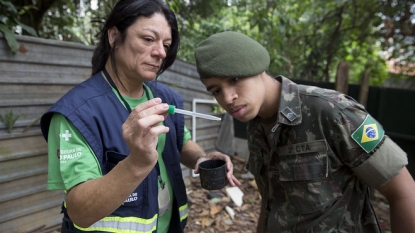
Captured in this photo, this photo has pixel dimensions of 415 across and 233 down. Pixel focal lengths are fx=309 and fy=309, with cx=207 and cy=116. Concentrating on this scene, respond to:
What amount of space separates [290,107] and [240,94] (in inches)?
10.5

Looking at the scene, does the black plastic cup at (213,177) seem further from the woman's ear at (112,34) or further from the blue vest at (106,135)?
the woman's ear at (112,34)

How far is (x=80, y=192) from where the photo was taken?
1170 millimetres

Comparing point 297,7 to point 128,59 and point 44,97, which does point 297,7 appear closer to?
point 44,97

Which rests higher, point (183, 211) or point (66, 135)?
point (66, 135)

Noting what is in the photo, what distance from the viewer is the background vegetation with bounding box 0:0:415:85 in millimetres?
4602

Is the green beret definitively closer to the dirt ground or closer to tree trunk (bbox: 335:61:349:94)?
the dirt ground

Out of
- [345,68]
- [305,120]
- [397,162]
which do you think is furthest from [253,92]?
[345,68]

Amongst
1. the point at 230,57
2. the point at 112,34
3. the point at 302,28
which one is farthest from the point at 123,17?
the point at 302,28

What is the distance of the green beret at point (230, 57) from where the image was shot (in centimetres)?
148

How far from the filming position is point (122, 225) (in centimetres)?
143

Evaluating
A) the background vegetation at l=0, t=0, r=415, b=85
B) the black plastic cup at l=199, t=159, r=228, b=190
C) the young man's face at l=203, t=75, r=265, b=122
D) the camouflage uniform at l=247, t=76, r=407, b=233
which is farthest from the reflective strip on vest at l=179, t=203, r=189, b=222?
the background vegetation at l=0, t=0, r=415, b=85

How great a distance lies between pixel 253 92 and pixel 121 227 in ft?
2.95

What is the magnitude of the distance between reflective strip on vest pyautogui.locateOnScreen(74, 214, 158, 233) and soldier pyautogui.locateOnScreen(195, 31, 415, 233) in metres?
0.70

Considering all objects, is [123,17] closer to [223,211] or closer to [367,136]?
[367,136]
